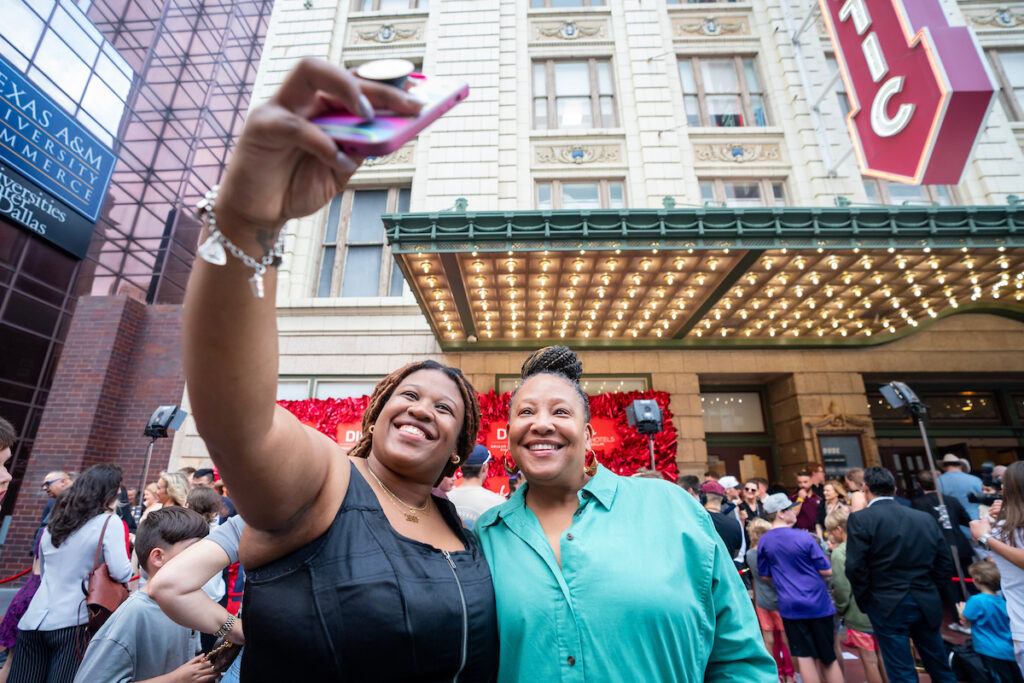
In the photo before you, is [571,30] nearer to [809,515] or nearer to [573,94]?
[573,94]

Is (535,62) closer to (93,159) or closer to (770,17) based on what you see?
(770,17)

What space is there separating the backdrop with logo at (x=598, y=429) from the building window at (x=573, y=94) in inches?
328

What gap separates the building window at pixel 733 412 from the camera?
12883 mm

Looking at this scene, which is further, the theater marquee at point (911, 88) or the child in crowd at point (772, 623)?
the theater marquee at point (911, 88)

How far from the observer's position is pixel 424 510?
1.78 metres

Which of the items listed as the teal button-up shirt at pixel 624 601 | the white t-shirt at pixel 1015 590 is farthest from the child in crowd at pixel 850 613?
the teal button-up shirt at pixel 624 601

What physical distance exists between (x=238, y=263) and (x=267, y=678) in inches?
43.3

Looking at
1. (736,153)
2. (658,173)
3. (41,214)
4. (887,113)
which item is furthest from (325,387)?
(887,113)

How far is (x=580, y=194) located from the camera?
13.2 meters

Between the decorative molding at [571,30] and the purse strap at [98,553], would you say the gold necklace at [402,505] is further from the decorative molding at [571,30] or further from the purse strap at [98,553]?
the decorative molding at [571,30]

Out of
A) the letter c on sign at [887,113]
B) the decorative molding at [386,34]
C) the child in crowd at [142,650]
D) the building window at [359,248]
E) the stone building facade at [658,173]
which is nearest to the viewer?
the child in crowd at [142,650]

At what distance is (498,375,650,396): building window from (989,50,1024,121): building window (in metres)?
12.9

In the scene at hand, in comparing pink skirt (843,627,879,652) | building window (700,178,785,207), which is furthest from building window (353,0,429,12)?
pink skirt (843,627,879,652)

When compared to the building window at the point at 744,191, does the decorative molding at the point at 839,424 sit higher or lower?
lower
